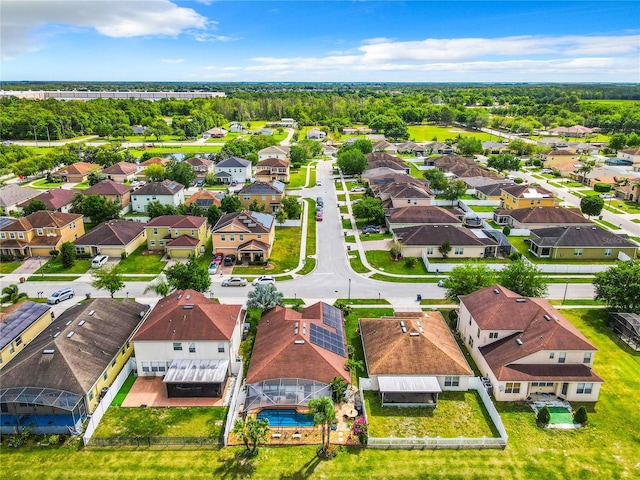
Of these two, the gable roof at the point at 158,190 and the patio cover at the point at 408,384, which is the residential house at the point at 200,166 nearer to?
the gable roof at the point at 158,190

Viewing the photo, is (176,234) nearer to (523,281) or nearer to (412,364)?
(412,364)

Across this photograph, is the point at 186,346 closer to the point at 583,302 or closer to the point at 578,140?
the point at 583,302

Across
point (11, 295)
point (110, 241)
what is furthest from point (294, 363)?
point (110, 241)

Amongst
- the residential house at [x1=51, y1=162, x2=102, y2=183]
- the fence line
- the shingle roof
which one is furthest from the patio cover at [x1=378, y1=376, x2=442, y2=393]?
the residential house at [x1=51, y1=162, x2=102, y2=183]

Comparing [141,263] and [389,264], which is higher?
[141,263]

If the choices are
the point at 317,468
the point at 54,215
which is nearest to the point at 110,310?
the point at 317,468

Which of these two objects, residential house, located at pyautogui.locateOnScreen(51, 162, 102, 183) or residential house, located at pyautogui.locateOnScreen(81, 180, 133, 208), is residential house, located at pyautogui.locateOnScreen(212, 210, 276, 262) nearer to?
residential house, located at pyautogui.locateOnScreen(81, 180, 133, 208)
